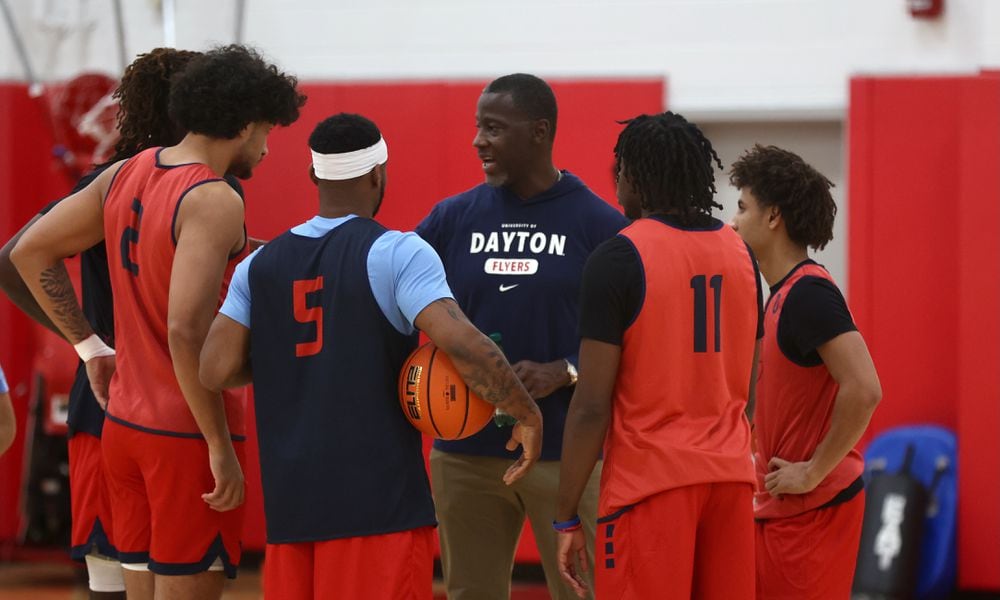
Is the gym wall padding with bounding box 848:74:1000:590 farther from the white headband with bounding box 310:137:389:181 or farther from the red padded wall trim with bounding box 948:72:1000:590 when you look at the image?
the white headband with bounding box 310:137:389:181

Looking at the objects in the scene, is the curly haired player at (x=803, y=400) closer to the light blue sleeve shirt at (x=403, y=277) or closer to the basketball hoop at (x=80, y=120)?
the light blue sleeve shirt at (x=403, y=277)

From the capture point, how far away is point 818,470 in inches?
128

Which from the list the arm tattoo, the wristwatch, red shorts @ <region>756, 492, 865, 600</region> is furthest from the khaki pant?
the arm tattoo

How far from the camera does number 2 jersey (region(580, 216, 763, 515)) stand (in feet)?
9.71

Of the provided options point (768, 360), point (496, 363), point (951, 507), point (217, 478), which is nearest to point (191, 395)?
point (217, 478)

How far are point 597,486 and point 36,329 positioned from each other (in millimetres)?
4843

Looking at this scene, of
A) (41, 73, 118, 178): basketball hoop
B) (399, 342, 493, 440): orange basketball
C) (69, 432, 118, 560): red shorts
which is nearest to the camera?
(399, 342, 493, 440): orange basketball

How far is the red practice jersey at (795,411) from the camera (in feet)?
11.0

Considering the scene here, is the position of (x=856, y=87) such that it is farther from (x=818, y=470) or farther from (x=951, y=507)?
(x=818, y=470)

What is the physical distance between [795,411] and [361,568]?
1.19 metres

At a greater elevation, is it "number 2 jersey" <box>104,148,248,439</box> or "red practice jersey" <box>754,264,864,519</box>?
"number 2 jersey" <box>104,148,248,439</box>

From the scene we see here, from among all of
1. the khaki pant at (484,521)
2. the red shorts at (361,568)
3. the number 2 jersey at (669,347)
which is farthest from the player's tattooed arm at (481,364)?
the khaki pant at (484,521)

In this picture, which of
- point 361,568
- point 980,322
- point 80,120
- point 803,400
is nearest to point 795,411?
point 803,400

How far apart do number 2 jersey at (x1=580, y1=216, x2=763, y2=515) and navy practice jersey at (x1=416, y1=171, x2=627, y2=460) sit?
2.64 ft
